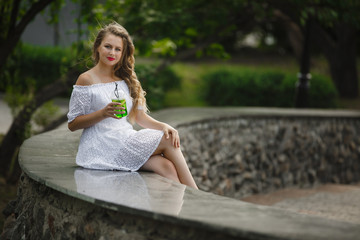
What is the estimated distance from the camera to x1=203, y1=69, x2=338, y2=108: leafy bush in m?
15.8

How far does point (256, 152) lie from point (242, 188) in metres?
0.70

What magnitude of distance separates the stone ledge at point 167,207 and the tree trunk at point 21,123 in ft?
11.2

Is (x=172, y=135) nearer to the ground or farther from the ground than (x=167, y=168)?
farther from the ground

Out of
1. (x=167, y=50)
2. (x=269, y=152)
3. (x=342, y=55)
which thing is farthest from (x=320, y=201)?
(x=342, y=55)

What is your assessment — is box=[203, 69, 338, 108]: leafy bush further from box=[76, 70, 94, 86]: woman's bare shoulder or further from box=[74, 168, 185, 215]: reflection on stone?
box=[74, 168, 185, 215]: reflection on stone

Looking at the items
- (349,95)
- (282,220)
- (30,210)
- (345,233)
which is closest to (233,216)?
(282,220)

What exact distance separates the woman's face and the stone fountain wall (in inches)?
107

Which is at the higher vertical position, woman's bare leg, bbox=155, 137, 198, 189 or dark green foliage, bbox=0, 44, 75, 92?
woman's bare leg, bbox=155, 137, 198, 189

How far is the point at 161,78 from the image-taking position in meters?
16.1

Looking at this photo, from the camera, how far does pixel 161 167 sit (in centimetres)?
416

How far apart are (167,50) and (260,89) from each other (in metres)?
7.41

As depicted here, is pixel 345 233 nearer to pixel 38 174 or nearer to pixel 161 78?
pixel 38 174

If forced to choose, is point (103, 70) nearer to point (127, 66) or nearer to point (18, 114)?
point (127, 66)

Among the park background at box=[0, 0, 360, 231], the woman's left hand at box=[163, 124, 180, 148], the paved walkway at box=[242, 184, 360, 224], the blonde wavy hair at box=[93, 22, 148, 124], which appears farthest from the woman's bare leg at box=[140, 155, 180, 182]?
the paved walkway at box=[242, 184, 360, 224]
